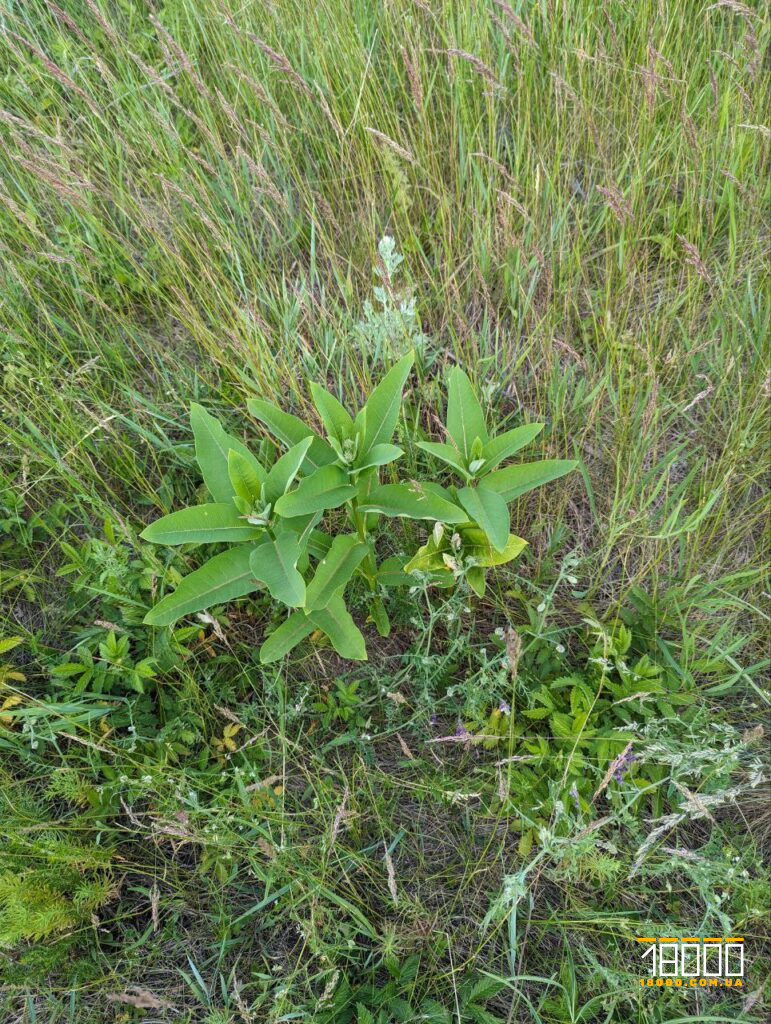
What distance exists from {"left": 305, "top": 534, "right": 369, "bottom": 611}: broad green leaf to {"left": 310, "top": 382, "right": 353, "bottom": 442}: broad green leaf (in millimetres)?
267

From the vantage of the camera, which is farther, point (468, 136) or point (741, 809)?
point (468, 136)

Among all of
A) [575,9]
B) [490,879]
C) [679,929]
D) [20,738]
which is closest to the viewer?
[679,929]

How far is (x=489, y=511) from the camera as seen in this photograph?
1548 millimetres

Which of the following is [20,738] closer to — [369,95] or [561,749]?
[561,749]

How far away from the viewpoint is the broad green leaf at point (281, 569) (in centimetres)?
140

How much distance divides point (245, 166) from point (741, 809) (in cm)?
280

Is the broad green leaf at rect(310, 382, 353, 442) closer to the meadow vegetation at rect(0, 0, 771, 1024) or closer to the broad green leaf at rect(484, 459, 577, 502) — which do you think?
the meadow vegetation at rect(0, 0, 771, 1024)

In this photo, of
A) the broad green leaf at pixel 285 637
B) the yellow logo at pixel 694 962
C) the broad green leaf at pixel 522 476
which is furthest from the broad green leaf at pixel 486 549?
the yellow logo at pixel 694 962

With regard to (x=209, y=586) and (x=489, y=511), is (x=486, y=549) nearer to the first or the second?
(x=489, y=511)

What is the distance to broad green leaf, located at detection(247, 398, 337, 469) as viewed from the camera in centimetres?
161

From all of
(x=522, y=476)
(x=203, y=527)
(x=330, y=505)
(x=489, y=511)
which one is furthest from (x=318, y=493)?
(x=522, y=476)

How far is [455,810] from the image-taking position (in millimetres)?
1798

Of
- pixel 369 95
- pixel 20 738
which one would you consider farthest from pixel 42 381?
pixel 369 95

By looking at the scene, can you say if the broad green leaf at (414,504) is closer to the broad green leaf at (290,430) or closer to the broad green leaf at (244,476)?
the broad green leaf at (290,430)
